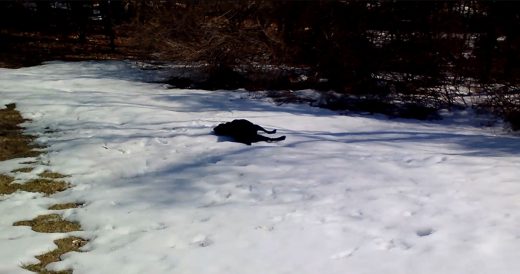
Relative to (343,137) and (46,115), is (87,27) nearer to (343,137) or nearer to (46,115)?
(46,115)

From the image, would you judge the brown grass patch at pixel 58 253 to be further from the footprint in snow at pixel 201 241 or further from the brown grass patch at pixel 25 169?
the brown grass patch at pixel 25 169

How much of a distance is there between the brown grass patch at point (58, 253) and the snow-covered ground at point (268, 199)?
72 millimetres

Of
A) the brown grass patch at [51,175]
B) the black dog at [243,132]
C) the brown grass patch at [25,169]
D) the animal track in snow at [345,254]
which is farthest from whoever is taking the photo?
the black dog at [243,132]

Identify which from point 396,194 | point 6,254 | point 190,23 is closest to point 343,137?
point 396,194

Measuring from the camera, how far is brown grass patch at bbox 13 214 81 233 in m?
4.41

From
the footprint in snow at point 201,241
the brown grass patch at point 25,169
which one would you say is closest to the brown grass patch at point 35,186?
the brown grass patch at point 25,169

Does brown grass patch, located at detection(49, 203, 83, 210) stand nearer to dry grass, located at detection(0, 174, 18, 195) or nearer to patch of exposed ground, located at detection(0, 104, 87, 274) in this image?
patch of exposed ground, located at detection(0, 104, 87, 274)

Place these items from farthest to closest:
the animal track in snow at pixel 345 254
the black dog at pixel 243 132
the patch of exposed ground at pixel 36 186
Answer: the black dog at pixel 243 132, the patch of exposed ground at pixel 36 186, the animal track in snow at pixel 345 254

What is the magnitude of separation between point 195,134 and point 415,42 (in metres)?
8.24

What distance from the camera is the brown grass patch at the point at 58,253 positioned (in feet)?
12.3

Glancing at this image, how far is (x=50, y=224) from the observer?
452 centimetres

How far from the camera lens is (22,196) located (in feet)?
16.8

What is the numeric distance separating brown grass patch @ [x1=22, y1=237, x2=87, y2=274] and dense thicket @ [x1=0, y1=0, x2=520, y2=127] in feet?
29.5

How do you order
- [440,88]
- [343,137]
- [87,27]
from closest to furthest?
[343,137], [440,88], [87,27]
